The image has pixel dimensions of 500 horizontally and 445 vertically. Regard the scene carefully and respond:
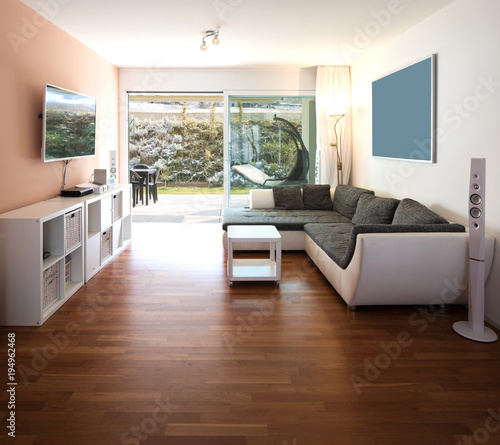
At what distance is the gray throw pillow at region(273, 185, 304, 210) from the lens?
648 cm

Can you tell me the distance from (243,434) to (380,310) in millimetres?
1958

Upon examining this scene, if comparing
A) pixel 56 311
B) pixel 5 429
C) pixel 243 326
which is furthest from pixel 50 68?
pixel 5 429

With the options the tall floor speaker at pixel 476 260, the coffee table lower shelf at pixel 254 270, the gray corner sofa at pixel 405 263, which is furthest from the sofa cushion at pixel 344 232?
the coffee table lower shelf at pixel 254 270

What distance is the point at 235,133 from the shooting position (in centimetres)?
741

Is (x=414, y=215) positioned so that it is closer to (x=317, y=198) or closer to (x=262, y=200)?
(x=317, y=198)

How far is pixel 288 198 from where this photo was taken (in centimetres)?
649

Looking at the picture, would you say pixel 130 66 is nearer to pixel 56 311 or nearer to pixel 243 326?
pixel 56 311

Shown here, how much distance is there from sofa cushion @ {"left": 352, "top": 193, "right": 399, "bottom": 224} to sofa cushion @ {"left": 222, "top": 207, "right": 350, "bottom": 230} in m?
0.46

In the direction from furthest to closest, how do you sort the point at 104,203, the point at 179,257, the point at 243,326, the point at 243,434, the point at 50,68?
the point at 179,257 → the point at 104,203 → the point at 50,68 → the point at 243,326 → the point at 243,434

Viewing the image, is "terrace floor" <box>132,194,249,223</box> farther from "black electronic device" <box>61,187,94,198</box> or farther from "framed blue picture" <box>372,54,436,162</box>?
"black electronic device" <box>61,187,94,198</box>

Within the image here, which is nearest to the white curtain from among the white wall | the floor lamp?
the floor lamp

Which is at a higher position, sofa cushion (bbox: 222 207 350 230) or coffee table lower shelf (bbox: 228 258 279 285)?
sofa cushion (bbox: 222 207 350 230)

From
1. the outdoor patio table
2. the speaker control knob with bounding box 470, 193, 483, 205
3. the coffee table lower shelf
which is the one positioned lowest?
the coffee table lower shelf

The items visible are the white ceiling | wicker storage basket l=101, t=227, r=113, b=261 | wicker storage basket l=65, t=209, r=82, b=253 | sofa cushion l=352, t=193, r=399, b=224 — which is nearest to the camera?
wicker storage basket l=65, t=209, r=82, b=253
